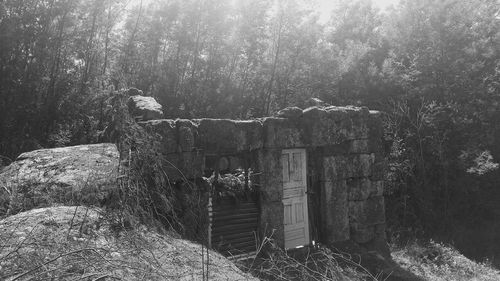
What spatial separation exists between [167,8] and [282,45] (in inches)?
154

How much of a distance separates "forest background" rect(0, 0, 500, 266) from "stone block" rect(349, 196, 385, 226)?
7.38 feet

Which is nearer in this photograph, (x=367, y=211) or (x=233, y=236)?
(x=233, y=236)

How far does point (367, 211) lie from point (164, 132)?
4268 mm

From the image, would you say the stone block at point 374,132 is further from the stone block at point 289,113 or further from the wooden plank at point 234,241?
the wooden plank at point 234,241

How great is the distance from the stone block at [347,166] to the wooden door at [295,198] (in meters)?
0.44

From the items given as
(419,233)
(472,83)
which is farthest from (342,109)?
(472,83)

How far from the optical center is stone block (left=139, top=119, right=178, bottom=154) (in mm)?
6066

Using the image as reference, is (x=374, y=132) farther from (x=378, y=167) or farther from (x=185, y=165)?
(x=185, y=165)

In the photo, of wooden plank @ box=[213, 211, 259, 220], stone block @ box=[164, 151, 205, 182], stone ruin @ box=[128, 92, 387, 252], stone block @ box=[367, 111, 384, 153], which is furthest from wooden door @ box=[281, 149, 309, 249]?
stone block @ box=[164, 151, 205, 182]

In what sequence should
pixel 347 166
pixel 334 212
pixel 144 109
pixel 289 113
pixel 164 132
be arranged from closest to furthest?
pixel 164 132, pixel 144 109, pixel 289 113, pixel 334 212, pixel 347 166

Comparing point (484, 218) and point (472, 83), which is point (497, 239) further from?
point (472, 83)

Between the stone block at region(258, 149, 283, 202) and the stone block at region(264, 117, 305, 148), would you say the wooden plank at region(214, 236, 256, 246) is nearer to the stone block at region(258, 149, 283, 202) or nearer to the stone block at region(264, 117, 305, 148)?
the stone block at region(258, 149, 283, 202)

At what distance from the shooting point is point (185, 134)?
6332 mm

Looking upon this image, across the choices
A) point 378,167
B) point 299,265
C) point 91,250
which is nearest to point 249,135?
point 299,265
